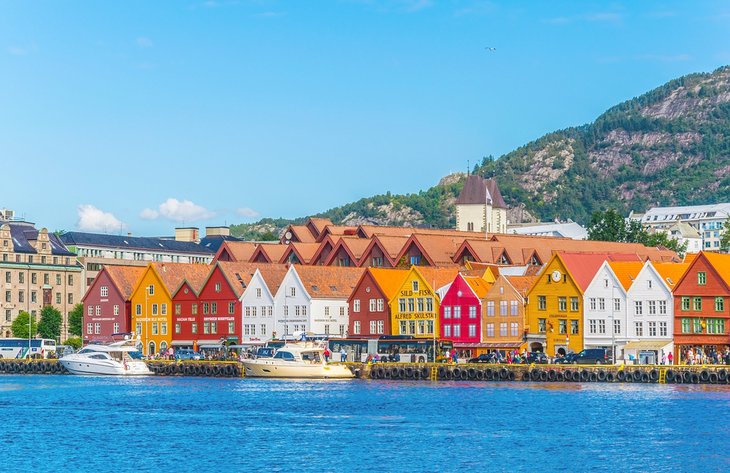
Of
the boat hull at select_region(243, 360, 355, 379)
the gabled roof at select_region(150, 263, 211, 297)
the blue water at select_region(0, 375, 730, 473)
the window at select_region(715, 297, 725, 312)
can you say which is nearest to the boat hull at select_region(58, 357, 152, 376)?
the boat hull at select_region(243, 360, 355, 379)

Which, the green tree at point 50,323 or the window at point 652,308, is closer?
the window at point 652,308

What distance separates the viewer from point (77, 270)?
194000mm

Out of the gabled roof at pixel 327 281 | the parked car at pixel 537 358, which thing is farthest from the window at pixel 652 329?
the gabled roof at pixel 327 281

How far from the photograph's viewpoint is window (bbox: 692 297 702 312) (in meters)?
119

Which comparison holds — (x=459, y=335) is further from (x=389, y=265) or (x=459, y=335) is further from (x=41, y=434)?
(x=41, y=434)

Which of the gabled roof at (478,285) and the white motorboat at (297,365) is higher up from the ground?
the gabled roof at (478,285)

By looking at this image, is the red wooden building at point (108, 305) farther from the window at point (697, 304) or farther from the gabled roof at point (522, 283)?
the window at point (697, 304)

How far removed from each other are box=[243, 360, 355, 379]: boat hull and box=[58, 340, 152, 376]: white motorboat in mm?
13968

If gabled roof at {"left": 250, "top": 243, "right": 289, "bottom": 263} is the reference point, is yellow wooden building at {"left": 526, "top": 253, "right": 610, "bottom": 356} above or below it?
below

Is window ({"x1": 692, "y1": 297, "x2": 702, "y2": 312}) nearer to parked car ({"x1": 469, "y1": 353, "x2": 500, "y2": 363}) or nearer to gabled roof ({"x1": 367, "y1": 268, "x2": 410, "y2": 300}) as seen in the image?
parked car ({"x1": 469, "y1": 353, "x2": 500, "y2": 363})

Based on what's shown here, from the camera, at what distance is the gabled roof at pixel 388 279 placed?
5428 inches

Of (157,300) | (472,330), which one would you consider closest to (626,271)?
(472,330)

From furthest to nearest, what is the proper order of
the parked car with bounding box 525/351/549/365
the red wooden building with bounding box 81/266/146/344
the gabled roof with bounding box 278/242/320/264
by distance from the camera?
the gabled roof with bounding box 278/242/320/264, the red wooden building with bounding box 81/266/146/344, the parked car with bounding box 525/351/549/365

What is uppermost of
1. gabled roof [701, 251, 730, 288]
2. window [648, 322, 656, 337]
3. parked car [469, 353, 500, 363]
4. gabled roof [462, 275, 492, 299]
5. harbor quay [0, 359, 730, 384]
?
gabled roof [701, 251, 730, 288]
